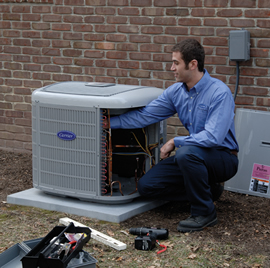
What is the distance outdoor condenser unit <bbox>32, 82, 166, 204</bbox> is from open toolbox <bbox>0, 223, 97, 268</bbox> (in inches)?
29.1

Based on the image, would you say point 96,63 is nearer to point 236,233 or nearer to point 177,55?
point 177,55

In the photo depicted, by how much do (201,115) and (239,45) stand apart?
43.1 inches

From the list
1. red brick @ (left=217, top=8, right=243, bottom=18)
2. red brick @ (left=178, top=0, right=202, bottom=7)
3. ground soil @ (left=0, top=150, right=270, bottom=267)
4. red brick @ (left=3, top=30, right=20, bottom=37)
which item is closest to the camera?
ground soil @ (left=0, top=150, right=270, bottom=267)

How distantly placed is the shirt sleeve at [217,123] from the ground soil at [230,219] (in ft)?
2.19

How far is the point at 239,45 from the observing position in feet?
14.5

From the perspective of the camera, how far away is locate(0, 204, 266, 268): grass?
10.1ft

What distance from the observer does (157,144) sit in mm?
4090

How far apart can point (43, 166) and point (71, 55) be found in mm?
1860

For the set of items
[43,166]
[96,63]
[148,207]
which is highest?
[96,63]

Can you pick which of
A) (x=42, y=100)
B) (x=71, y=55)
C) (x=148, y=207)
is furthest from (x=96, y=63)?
(x=148, y=207)

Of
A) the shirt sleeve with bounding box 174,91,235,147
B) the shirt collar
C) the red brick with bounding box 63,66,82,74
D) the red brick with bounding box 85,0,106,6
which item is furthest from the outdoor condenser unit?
the red brick with bounding box 85,0,106,6

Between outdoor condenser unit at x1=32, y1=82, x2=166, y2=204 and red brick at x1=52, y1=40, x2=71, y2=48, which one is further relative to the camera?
red brick at x1=52, y1=40, x2=71, y2=48

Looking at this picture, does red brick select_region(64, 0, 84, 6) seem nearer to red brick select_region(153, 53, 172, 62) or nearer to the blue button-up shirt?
red brick select_region(153, 53, 172, 62)

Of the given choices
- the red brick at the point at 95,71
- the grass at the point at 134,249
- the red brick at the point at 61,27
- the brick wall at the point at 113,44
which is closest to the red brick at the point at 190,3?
the brick wall at the point at 113,44
